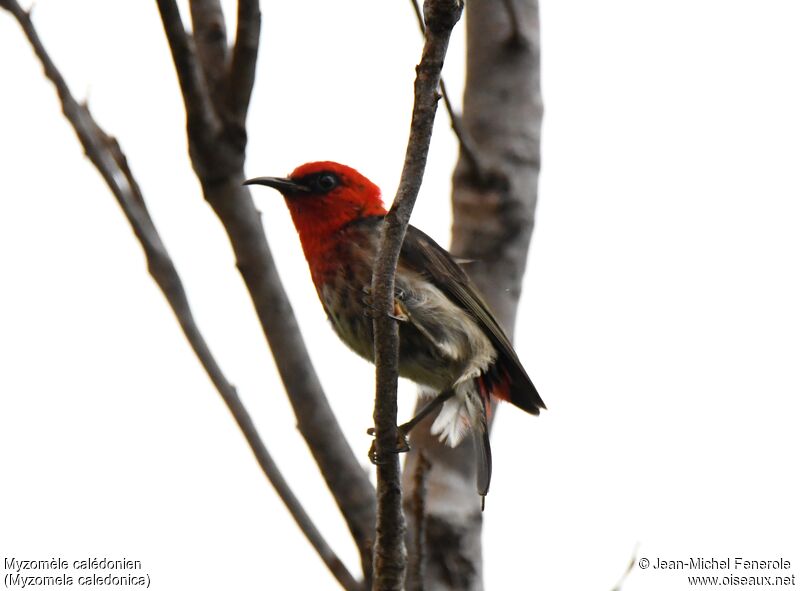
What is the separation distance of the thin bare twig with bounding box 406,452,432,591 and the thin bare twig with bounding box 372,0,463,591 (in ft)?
0.34

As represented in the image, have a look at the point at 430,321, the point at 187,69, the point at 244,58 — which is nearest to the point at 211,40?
the point at 244,58

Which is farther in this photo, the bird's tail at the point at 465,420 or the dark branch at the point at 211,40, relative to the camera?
the bird's tail at the point at 465,420

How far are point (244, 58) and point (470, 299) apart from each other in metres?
1.57

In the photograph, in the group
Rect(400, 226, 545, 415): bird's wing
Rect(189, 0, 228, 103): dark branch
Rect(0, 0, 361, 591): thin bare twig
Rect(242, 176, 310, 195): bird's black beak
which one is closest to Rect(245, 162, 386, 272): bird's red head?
Rect(242, 176, 310, 195): bird's black beak

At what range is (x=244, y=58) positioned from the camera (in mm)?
4324

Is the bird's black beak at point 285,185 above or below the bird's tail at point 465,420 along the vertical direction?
above

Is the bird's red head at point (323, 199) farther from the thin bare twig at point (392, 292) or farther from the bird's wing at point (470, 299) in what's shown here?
the thin bare twig at point (392, 292)

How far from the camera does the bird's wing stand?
5121 mm

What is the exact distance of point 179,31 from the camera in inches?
160

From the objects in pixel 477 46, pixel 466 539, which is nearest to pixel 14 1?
pixel 477 46

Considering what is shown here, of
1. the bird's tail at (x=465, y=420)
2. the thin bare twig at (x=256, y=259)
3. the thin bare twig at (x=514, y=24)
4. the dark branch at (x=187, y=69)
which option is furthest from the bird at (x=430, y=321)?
the thin bare twig at (x=514, y=24)

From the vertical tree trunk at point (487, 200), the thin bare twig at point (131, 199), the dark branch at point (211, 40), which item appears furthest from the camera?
the vertical tree trunk at point (487, 200)

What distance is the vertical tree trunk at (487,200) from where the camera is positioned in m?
5.05

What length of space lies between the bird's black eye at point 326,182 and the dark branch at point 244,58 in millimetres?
1280
